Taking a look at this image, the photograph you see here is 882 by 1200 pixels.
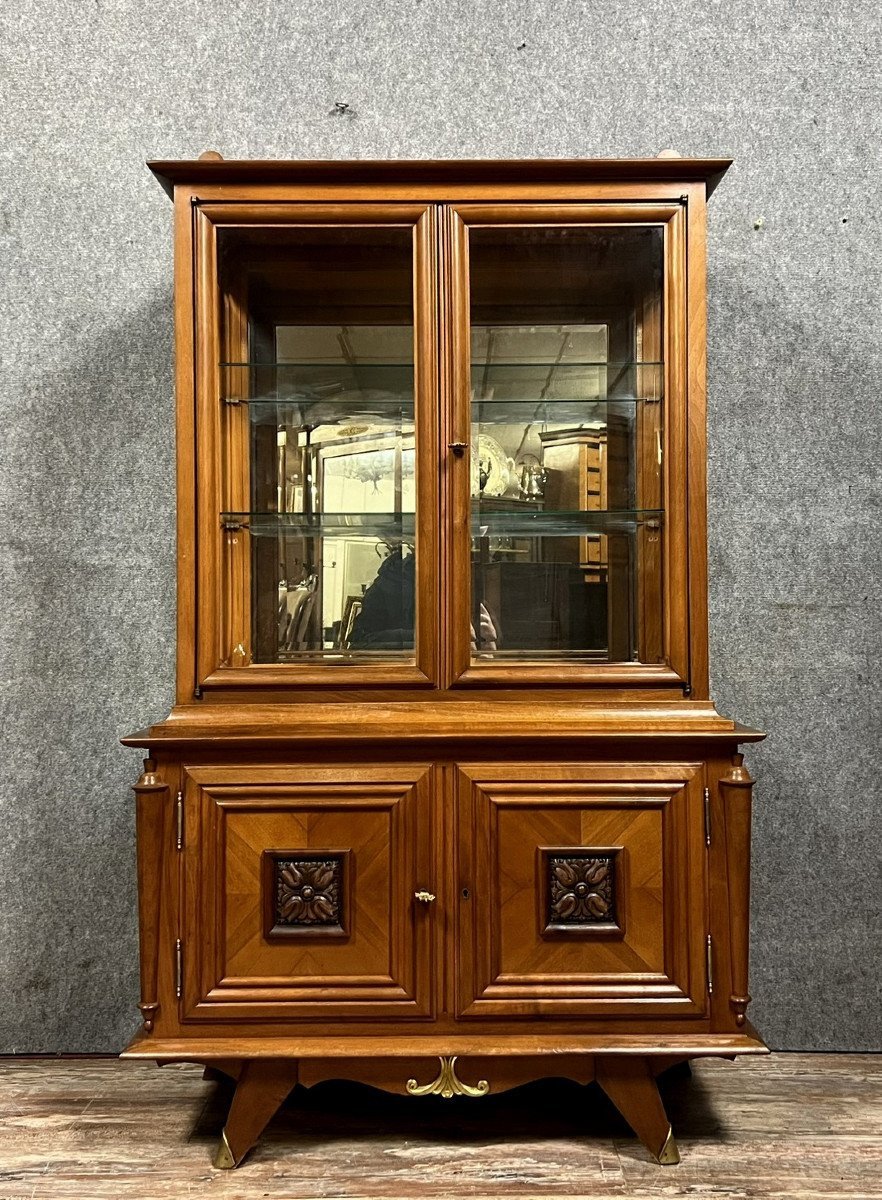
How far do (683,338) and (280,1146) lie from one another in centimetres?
134

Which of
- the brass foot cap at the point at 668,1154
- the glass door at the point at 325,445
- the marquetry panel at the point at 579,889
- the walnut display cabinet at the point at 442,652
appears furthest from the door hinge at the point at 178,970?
the brass foot cap at the point at 668,1154

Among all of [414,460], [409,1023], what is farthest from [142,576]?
[409,1023]

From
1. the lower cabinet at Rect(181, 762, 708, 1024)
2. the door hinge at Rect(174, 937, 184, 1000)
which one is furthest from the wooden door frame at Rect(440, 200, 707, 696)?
the door hinge at Rect(174, 937, 184, 1000)

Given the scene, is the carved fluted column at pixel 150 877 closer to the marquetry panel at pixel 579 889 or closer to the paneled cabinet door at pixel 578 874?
the paneled cabinet door at pixel 578 874

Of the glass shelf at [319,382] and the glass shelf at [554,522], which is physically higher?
the glass shelf at [319,382]

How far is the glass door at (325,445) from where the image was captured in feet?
4.23

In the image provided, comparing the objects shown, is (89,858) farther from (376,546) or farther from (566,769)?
(566,769)

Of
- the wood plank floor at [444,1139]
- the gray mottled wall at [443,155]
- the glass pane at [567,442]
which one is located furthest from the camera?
the gray mottled wall at [443,155]

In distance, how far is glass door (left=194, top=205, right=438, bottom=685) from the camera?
4.23 ft

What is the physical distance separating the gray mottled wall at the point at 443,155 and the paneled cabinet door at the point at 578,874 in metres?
0.47

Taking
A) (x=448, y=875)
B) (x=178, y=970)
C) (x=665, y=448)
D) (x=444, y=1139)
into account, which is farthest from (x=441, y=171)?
(x=444, y=1139)

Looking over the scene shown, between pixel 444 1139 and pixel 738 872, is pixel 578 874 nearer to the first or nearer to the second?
pixel 738 872

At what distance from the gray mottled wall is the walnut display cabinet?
41cm

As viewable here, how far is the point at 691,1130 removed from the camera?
1.34 meters
